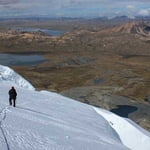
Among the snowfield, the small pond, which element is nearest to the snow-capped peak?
the snowfield

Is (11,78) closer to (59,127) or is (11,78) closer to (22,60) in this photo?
(59,127)

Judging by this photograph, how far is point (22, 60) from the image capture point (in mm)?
122312

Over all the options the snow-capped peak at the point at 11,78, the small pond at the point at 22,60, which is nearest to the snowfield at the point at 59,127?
the snow-capped peak at the point at 11,78

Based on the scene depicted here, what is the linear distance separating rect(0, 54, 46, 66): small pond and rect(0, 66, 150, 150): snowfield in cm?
7482

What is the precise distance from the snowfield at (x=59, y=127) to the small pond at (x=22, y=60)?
74.8 metres

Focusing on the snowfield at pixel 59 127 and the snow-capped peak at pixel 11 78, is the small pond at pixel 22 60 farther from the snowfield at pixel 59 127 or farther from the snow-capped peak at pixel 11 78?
the snowfield at pixel 59 127

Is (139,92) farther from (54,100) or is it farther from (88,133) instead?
(88,133)

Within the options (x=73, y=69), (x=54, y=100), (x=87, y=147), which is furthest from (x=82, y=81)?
(x=87, y=147)

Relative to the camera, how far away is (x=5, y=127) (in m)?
22.3

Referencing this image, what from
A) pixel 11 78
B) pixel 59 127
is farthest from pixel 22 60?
pixel 59 127

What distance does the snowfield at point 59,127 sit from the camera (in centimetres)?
2138

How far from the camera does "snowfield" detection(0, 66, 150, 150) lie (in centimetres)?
2138

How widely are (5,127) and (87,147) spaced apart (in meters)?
4.99

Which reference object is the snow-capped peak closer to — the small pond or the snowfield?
the snowfield
